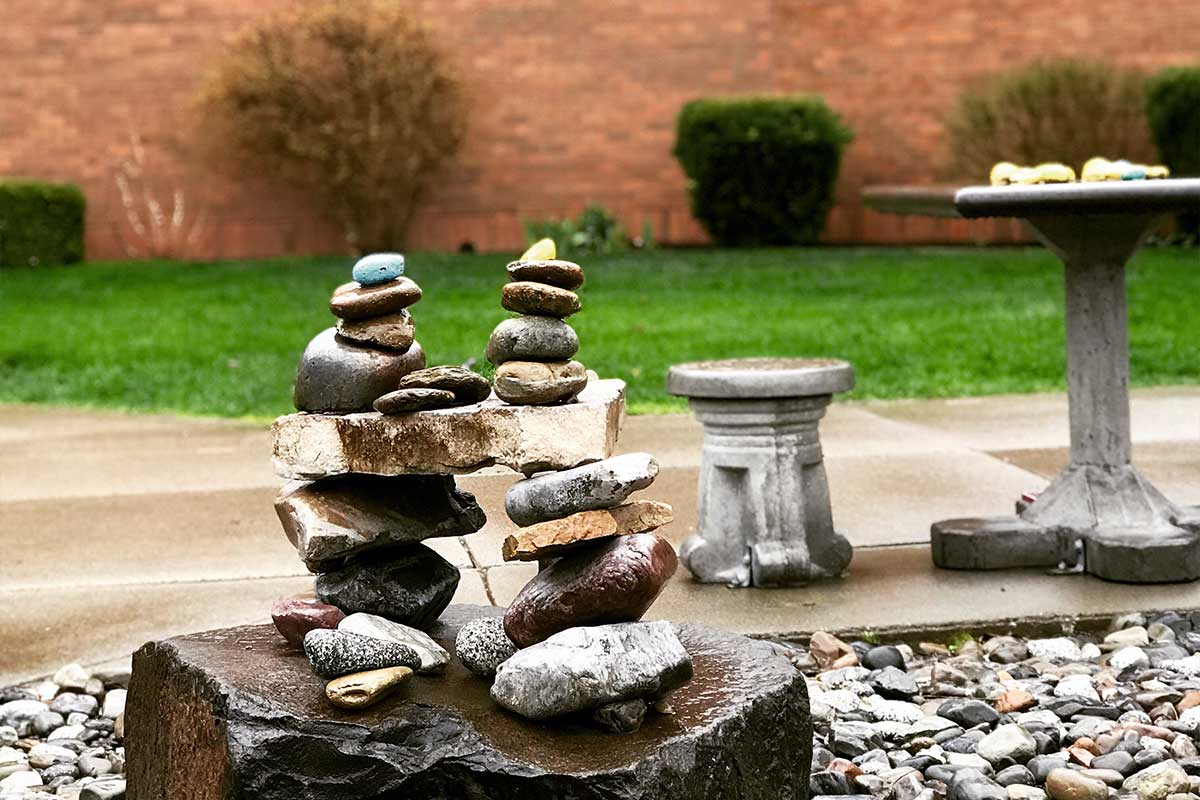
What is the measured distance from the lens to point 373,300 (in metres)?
3.30

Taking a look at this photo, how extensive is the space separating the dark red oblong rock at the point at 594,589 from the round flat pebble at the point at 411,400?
0.40m

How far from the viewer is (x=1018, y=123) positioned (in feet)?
55.6

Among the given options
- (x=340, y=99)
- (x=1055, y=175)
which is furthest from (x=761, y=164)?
(x=1055, y=175)

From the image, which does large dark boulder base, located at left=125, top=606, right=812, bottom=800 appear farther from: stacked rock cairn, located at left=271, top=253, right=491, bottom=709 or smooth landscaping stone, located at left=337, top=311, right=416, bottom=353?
smooth landscaping stone, located at left=337, top=311, right=416, bottom=353

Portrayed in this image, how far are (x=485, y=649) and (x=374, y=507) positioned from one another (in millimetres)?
398

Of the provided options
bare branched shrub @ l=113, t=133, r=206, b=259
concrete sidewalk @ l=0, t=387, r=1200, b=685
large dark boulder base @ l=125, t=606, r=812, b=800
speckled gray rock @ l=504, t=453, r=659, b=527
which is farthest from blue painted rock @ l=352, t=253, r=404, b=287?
bare branched shrub @ l=113, t=133, r=206, b=259

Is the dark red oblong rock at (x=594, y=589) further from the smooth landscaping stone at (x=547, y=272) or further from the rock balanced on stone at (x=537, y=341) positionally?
the smooth landscaping stone at (x=547, y=272)

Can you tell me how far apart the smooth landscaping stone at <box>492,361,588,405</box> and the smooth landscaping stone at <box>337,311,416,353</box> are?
222 millimetres

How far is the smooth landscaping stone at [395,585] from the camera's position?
132 inches

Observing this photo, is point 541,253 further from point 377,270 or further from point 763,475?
point 763,475

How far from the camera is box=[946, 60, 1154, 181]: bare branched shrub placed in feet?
55.5

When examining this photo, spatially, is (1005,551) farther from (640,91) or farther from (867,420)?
(640,91)

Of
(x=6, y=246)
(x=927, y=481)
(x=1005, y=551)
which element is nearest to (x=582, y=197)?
(x=6, y=246)

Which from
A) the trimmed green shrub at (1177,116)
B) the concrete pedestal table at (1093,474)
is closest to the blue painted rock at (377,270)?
the concrete pedestal table at (1093,474)
